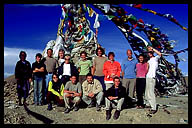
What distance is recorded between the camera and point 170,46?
7.03 m

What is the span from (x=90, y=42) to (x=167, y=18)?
13.0 feet

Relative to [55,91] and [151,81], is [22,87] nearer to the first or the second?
[55,91]

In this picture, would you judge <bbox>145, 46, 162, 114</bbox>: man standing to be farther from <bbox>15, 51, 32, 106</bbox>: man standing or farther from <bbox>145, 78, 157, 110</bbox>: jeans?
<bbox>15, 51, 32, 106</bbox>: man standing

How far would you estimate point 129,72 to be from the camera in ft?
17.6

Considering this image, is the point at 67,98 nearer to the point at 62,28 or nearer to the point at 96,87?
the point at 96,87

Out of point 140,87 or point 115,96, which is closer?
point 115,96

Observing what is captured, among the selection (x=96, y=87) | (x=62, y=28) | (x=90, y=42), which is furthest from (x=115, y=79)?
(x=62, y=28)

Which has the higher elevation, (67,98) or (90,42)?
(90,42)

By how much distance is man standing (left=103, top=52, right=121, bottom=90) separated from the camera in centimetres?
523

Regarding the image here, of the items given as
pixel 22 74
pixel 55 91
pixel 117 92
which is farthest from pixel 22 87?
pixel 117 92

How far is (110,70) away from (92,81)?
592 millimetres

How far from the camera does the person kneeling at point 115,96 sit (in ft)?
16.2

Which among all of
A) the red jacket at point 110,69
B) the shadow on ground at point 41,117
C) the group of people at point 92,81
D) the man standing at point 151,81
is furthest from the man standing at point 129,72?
the shadow on ground at point 41,117
